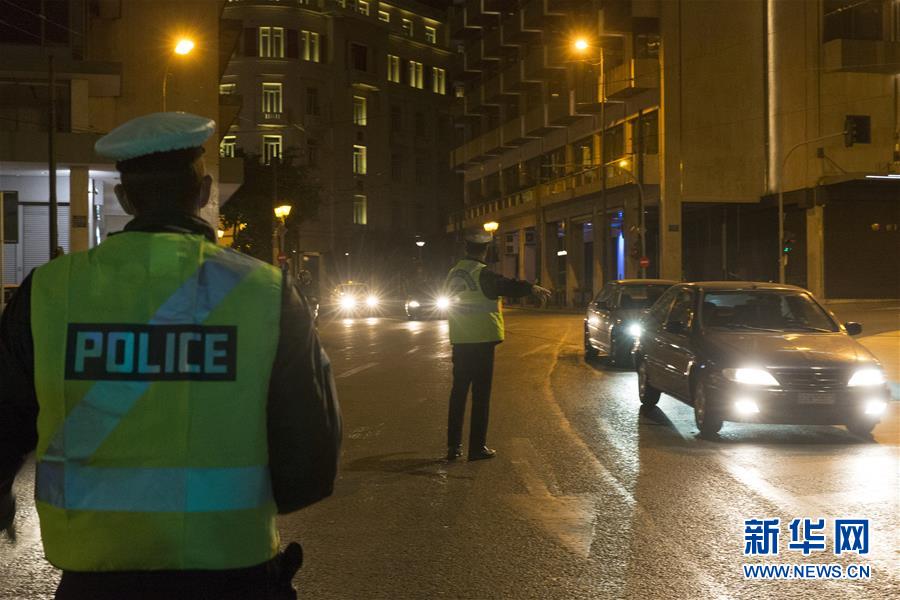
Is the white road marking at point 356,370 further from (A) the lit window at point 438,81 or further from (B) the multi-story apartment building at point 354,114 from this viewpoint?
(A) the lit window at point 438,81

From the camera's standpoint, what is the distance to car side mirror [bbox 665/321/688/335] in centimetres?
1199

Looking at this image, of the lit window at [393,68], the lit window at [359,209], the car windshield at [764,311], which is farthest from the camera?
the lit window at [393,68]

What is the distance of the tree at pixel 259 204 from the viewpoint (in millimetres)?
55312

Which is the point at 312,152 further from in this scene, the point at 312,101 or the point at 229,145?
the point at 229,145

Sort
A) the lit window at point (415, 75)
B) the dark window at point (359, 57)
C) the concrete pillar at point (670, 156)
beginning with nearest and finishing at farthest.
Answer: the concrete pillar at point (670, 156) → the dark window at point (359, 57) → the lit window at point (415, 75)

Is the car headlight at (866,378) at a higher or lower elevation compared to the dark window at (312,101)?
lower

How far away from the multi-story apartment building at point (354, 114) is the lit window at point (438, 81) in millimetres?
110

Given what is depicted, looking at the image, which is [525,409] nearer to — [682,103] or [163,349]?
[163,349]

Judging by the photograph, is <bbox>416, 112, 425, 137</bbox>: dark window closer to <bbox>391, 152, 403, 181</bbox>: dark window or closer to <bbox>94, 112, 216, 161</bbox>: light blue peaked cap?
<bbox>391, 152, 403, 181</bbox>: dark window

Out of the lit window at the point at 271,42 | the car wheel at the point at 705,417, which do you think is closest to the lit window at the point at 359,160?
the lit window at the point at 271,42

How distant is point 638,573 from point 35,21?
32508mm

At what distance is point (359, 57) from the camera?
257 ft

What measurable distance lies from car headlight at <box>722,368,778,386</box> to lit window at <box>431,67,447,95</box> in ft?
255

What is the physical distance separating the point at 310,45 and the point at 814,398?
2721 inches
